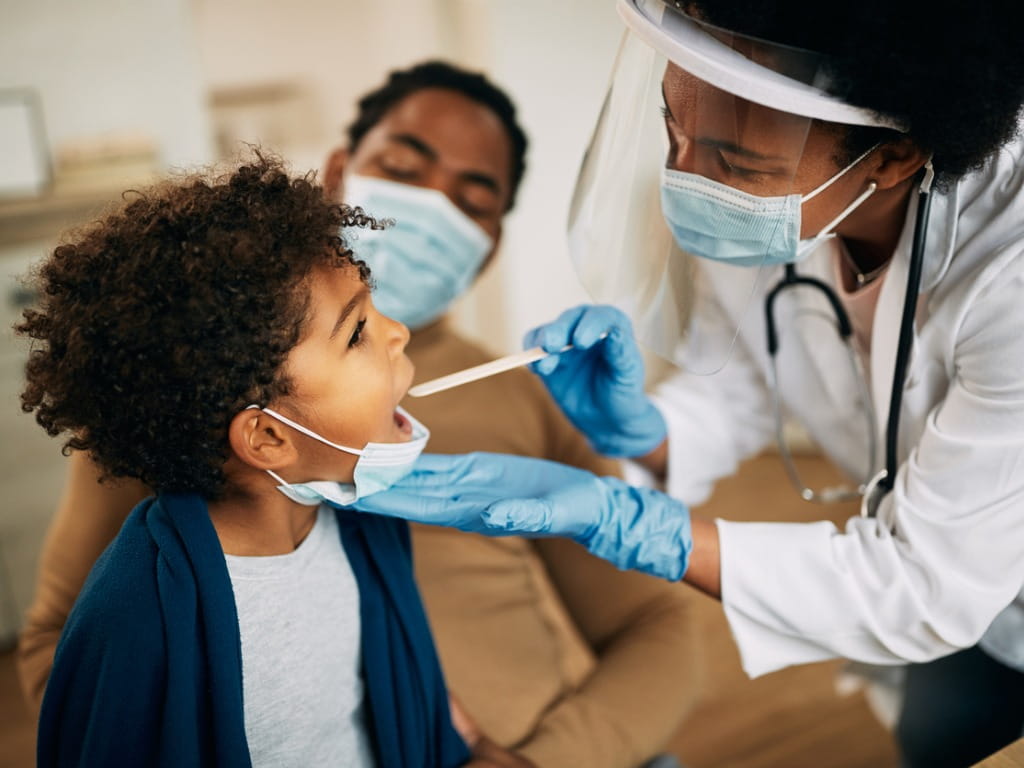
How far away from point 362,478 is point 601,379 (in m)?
0.45

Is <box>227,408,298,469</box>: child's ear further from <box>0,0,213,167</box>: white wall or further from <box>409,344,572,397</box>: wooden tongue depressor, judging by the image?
<box>0,0,213,167</box>: white wall

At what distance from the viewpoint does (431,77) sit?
1.65m

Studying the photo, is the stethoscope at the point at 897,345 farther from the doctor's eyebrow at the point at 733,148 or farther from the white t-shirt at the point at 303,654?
the white t-shirt at the point at 303,654

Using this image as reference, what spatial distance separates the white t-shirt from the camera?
3.17 ft

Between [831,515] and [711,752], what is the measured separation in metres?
1.15

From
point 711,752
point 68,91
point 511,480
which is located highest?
point 68,91

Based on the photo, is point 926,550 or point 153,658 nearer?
point 153,658

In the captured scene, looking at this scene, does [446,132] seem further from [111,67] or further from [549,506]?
[111,67]

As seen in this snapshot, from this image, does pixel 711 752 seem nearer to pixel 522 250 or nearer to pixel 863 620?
pixel 863 620

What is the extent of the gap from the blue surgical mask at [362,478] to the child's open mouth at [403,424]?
0.15 feet

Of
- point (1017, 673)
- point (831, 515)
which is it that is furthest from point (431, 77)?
point (831, 515)

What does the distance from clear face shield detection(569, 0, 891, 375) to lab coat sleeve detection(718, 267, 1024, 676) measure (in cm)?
25

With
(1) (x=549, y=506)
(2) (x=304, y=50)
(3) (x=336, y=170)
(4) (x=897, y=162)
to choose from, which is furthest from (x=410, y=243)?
(2) (x=304, y=50)

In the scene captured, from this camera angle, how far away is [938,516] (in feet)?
3.32
